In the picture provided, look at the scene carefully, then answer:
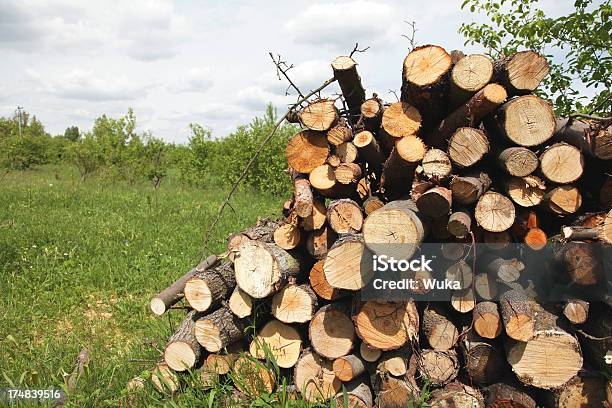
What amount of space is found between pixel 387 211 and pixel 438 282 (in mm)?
662

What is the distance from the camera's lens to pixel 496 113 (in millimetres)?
2945

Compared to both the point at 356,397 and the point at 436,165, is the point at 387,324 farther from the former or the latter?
the point at 436,165

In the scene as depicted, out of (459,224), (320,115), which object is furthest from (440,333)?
(320,115)

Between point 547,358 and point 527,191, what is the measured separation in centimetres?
98

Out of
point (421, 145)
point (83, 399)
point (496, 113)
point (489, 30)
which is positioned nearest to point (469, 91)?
point (496, 113)

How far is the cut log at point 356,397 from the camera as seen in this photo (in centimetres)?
278

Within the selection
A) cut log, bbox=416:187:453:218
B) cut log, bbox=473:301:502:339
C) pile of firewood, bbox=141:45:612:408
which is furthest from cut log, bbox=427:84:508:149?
cut log, bbox=473:301:502:339

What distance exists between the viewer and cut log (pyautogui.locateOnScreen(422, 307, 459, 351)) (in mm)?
2848

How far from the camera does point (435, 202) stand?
8.33ft

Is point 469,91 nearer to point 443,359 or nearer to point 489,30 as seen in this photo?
point 443,359

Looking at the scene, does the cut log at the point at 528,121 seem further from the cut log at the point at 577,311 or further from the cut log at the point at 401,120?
the cut log at the point at 577,311

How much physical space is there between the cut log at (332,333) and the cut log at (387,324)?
0.19m

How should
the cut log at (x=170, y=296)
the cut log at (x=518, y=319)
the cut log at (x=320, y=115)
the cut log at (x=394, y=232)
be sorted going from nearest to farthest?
the cut log at (x=394, y=232) → the cut log at (x=518, y=319) → the cut log at (x=320, y=115) → the cut log at (x=170, y=296)

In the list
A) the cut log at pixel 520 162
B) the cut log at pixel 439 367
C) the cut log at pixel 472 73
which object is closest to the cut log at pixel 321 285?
the cut log at pixel 439 367
